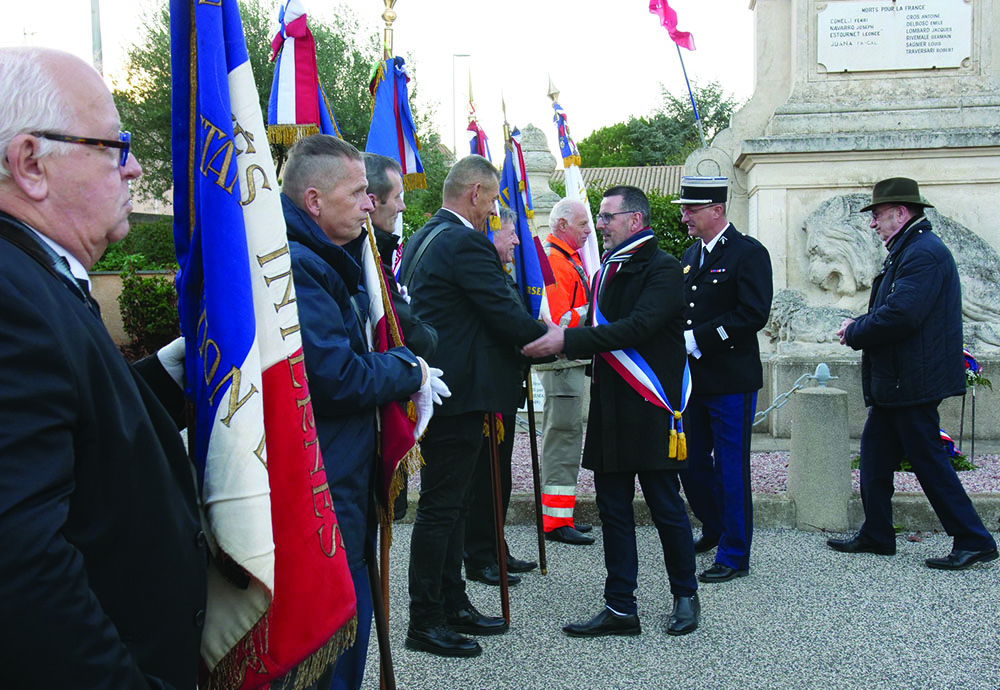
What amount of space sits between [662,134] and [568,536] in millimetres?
51912

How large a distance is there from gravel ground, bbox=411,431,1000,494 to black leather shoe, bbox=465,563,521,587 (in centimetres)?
153

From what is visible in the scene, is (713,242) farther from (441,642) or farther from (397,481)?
(397,481)

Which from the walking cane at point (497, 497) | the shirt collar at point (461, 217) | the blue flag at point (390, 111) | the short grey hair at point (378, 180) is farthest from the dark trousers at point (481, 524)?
the short grey hair at point (378, 180)

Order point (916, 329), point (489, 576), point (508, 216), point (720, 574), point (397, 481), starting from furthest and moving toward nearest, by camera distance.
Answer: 1. point (508, 216)
2. point (916, 329)
3. point (489, 576)
4. point (720, 574)
5. point (397, 481)

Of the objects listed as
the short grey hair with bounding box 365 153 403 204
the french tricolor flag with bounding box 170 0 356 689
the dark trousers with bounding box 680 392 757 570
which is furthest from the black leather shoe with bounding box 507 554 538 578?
the french tricolor flag with bounding box 170 0 356 689

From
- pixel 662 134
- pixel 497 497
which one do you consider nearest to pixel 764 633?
pixel 497 497

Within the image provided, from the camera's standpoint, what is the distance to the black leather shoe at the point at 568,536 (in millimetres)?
5729

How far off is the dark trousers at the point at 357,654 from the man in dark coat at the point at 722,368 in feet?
8.63

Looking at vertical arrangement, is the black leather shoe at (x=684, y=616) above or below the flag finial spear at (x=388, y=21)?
below

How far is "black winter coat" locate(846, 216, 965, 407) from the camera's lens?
Answer: 205 inches

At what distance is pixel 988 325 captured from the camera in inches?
324

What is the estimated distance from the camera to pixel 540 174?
11.5m

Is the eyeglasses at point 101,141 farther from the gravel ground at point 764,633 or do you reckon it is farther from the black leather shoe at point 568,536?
the black leather shoe at point 568,536

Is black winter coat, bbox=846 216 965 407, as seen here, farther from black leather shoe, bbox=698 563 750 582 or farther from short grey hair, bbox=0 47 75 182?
short grey hair, bbox=0 47 75 182
